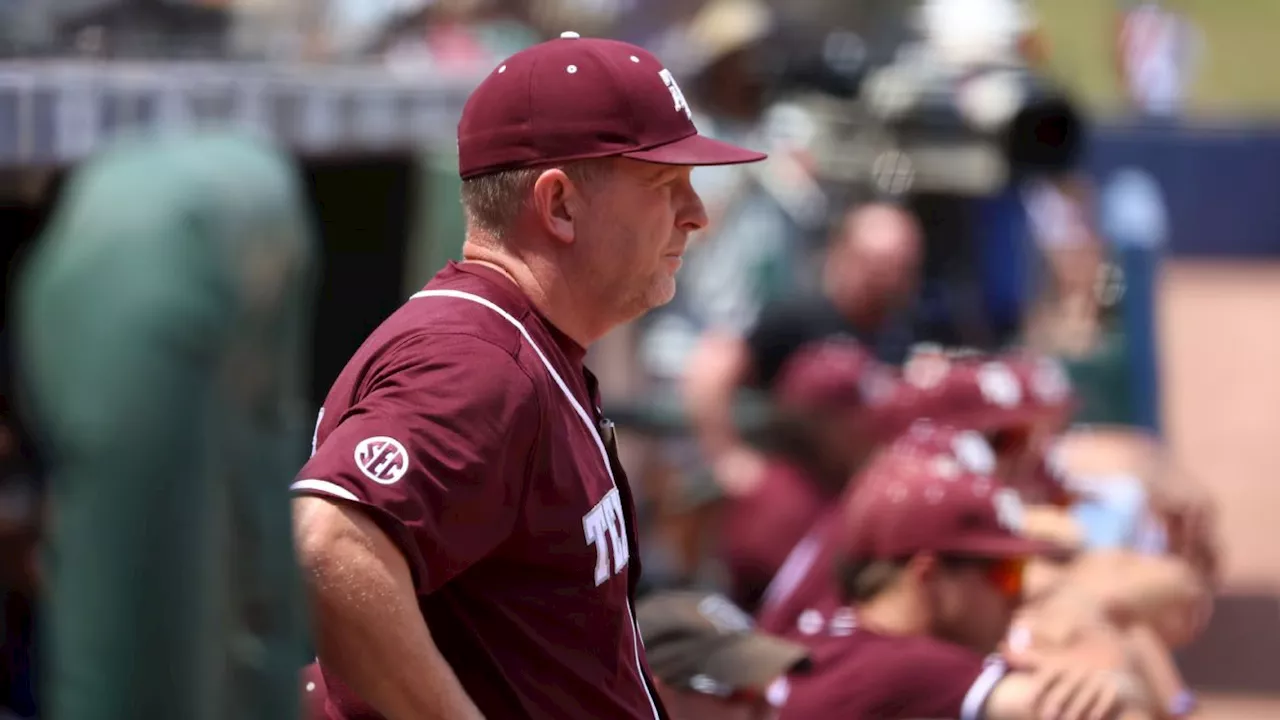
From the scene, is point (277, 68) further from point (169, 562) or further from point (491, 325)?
point (169, 562)

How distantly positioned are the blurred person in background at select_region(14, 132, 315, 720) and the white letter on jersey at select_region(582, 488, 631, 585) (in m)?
0.81

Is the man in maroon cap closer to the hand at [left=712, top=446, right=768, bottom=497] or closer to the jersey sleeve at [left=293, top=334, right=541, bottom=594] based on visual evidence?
the jersey sleeve at [left=293, top=334, right=541, bottom=594]

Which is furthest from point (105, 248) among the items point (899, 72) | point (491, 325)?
point (899, 72)

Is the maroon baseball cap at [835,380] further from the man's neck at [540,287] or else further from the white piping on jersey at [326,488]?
the white piping on jersey at [326,488]

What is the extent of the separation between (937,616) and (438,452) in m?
1.64

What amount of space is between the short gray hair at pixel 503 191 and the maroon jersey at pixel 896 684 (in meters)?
1.19

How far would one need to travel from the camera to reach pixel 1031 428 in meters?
4.93

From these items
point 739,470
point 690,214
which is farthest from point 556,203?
point 739,470

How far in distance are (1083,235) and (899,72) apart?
1.60 m

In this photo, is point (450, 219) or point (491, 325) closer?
point (491, 325)

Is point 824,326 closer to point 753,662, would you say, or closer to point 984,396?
point 984,396

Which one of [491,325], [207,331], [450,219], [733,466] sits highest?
[207,331]

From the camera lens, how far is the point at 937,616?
3287 mm

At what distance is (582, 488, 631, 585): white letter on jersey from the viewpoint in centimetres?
203
